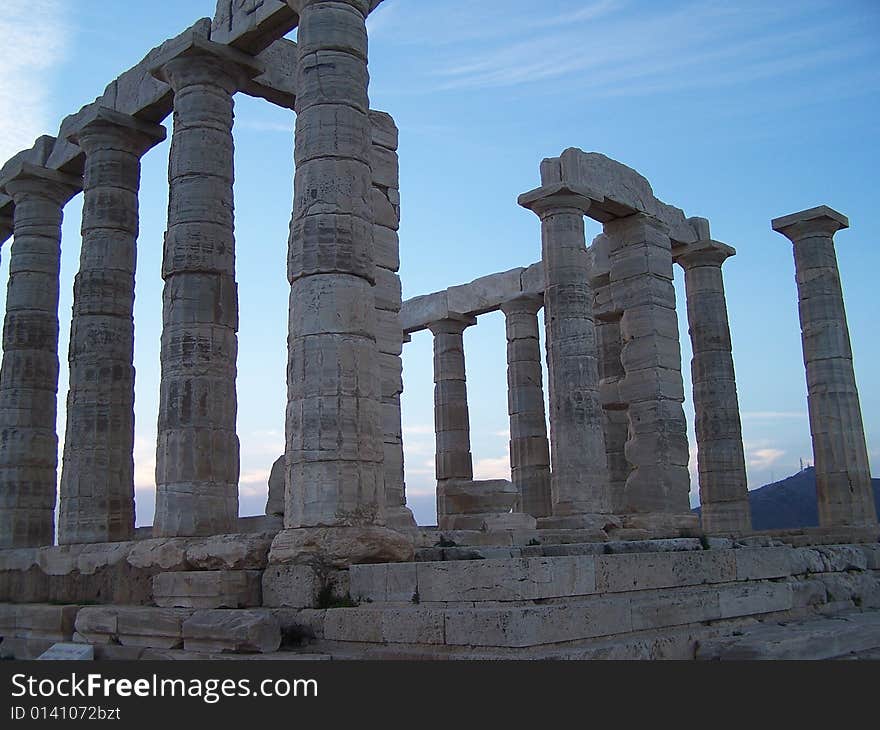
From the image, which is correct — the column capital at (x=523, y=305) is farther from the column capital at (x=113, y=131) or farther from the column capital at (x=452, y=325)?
the column capital at (x=113, y=131)

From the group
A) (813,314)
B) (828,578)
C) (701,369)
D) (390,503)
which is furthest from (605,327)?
(828,578)

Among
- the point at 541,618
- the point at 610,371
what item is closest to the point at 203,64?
the point at 541,618

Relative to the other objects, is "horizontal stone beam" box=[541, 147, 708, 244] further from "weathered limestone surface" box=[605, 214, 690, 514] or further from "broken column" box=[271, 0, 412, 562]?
"broken column" box=[271, 0, 412, 562]

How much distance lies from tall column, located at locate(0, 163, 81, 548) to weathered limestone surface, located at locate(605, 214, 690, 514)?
12.4m

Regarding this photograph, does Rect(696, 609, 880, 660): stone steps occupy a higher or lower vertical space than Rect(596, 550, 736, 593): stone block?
lower

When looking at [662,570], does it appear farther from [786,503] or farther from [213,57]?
[786,503]

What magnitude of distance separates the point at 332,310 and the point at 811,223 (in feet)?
55.2

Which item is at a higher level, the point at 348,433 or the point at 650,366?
the point at 650,366

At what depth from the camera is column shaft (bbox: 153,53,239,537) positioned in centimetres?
1422

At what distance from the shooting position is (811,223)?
2428cm

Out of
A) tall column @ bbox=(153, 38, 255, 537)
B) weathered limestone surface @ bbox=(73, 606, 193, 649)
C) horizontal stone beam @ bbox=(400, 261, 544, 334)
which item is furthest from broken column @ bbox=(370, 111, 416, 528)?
horizontal stone beam @ bbox=(400, 261, 544, 334)

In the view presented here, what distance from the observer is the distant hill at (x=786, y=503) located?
2229 inches

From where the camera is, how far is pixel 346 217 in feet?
40.2
